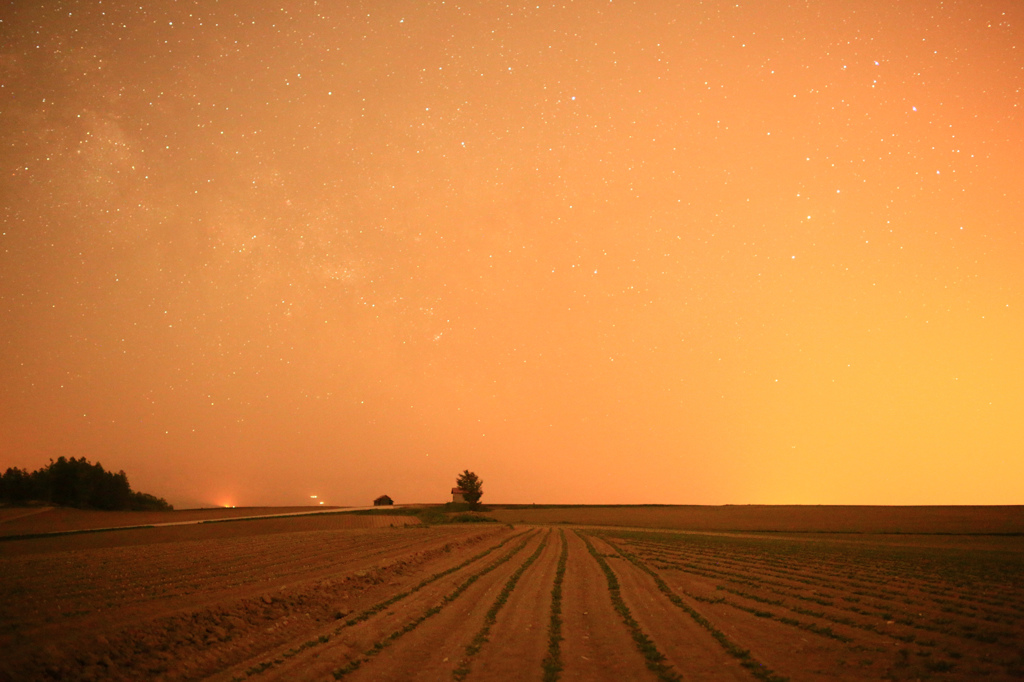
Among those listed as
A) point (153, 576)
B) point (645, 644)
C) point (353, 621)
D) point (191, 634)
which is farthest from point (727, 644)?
point (153, 576)

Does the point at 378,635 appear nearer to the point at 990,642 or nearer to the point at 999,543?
the point at 990,642

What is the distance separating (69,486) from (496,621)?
11198cm

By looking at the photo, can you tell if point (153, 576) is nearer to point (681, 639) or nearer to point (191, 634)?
point (191, 634)

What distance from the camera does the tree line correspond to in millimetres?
92688

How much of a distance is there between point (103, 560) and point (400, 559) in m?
13.1

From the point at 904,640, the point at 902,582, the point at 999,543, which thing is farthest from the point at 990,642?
the point at 999,543

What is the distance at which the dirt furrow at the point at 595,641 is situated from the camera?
916 centimetres

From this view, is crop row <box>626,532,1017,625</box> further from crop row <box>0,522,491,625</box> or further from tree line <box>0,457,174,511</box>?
tree line <box>0,457,174,511</box>

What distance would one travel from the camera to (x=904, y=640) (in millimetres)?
11320

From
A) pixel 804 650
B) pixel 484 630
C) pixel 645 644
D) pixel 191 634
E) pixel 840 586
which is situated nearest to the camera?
pixel 804 650

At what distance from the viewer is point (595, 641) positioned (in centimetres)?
1133

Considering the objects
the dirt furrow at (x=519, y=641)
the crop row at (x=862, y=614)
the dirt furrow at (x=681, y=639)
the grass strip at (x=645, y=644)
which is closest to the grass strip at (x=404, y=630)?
the dirt furrow at (x=519, y=641)

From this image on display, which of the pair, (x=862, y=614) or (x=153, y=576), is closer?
(x=862, y=614)

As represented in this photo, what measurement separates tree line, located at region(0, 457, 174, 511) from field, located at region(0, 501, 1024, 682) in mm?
87939
